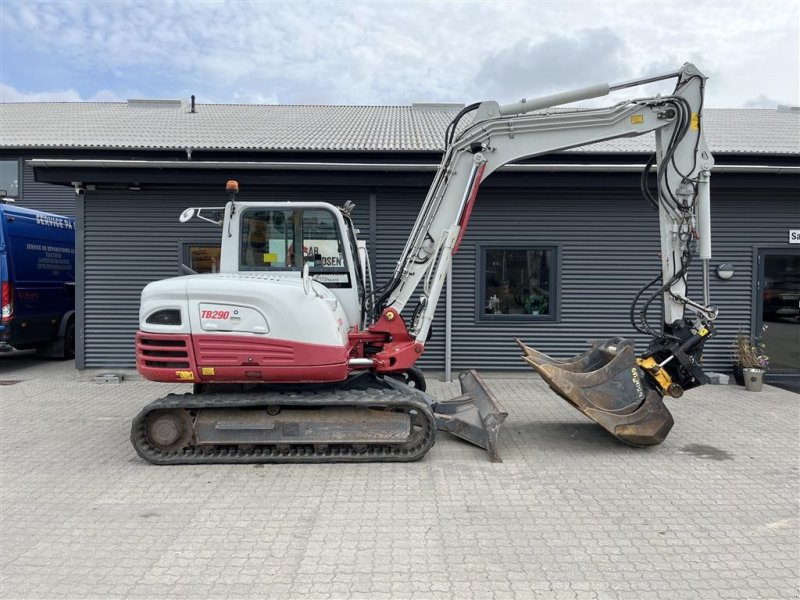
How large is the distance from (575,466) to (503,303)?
171 inches

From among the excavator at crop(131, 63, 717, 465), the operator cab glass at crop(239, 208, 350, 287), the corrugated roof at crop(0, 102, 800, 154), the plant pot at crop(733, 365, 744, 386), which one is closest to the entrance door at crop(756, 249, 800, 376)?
the plant pot at crop(733, 365, 744, 386)

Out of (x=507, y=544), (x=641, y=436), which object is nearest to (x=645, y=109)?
(x=641, y=436)

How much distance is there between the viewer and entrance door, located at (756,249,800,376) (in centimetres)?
894

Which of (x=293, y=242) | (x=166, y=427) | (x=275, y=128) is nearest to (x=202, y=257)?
(x=293, y=242)

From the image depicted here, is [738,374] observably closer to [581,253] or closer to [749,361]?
[749,361]

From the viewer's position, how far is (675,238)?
5.50 m

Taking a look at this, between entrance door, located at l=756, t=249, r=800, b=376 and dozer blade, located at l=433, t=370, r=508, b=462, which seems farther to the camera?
entrance door, located at l=756, t=249, r=800, b=376

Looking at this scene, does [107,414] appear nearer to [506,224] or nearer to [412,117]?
[506,224]

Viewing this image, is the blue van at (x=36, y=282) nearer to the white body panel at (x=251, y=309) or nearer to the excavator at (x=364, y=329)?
the excavator at (x=364, y=329)

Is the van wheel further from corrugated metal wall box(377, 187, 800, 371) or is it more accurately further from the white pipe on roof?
corrugated metal wall box(377, 187, 800, 371)

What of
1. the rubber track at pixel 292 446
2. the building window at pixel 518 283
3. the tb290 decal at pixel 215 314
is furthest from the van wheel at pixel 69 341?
the building window at pixel 518 283

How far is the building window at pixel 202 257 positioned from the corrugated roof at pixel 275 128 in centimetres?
206

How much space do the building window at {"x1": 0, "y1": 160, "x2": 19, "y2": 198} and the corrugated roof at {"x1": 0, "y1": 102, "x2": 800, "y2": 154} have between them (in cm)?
62

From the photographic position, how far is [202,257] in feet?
29.6
